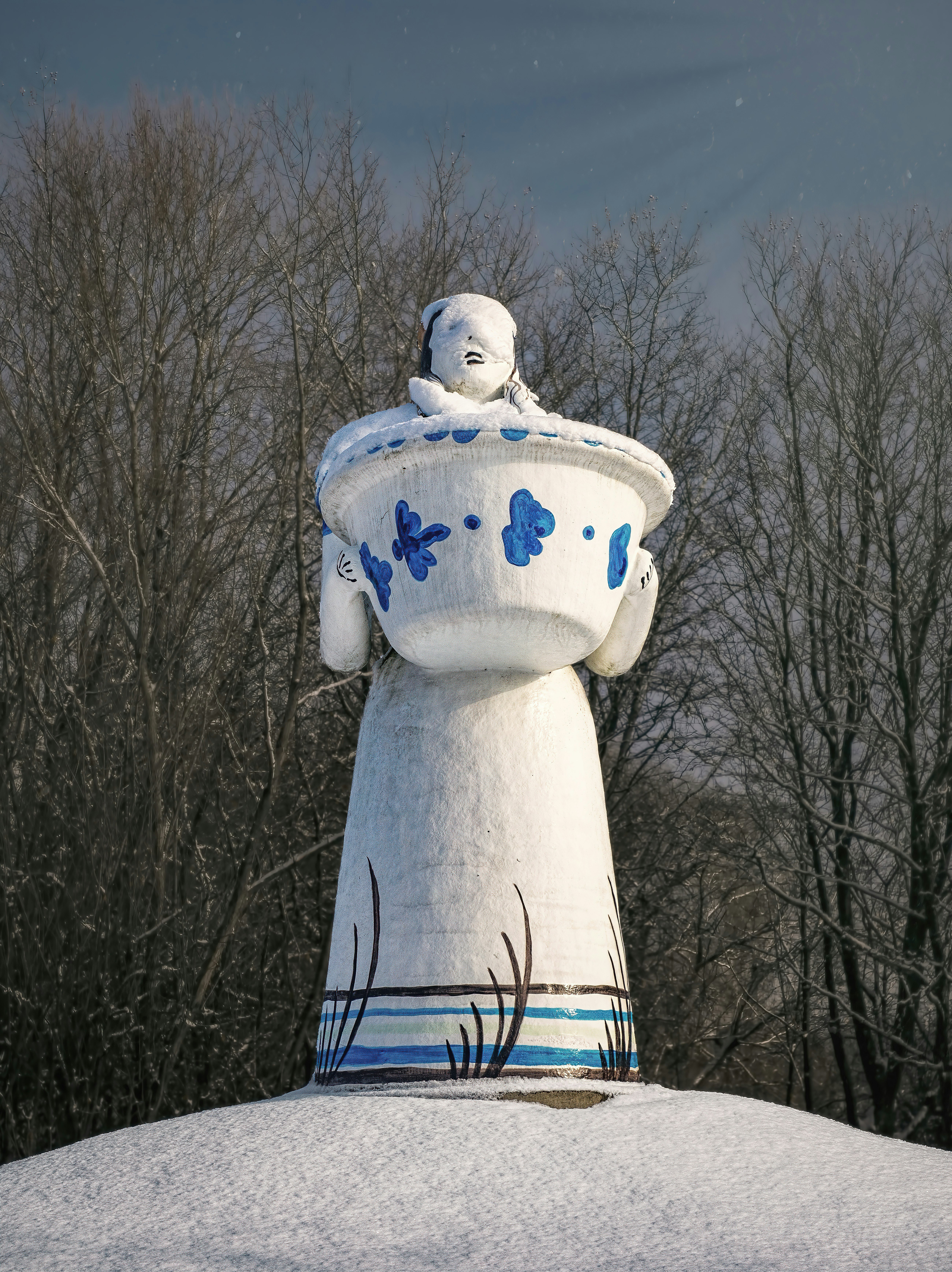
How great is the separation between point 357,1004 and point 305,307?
5735 mm

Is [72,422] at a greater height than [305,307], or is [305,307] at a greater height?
[305,307]

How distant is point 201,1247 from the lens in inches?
94.0

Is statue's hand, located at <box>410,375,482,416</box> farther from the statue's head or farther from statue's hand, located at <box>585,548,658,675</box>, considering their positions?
statue's hand, located at <box>585,548,658,675</box>

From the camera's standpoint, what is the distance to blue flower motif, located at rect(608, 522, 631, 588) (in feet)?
12.3

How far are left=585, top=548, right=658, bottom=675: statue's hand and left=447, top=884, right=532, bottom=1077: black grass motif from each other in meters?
0.94

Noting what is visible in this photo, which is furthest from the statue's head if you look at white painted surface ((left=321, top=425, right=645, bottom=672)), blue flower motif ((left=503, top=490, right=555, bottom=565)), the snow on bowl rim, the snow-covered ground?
the snow-covered ground

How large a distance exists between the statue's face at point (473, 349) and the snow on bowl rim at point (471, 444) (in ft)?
0.36

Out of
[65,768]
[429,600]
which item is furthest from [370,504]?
[65,768]

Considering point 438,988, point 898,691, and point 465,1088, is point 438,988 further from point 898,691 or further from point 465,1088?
point 898,691

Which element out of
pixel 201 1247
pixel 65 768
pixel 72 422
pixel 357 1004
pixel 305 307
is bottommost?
pixel 201 1247

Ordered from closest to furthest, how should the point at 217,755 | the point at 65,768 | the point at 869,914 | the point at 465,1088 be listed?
the point at 465,1088 < the point at 65,768 < the point at 869,914 < the point at 217,755

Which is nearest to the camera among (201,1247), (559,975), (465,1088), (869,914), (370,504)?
(201,1247)

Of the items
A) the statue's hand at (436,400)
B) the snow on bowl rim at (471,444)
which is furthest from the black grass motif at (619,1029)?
the statue's hand at (436,400)

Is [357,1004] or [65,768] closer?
[357,1004]
